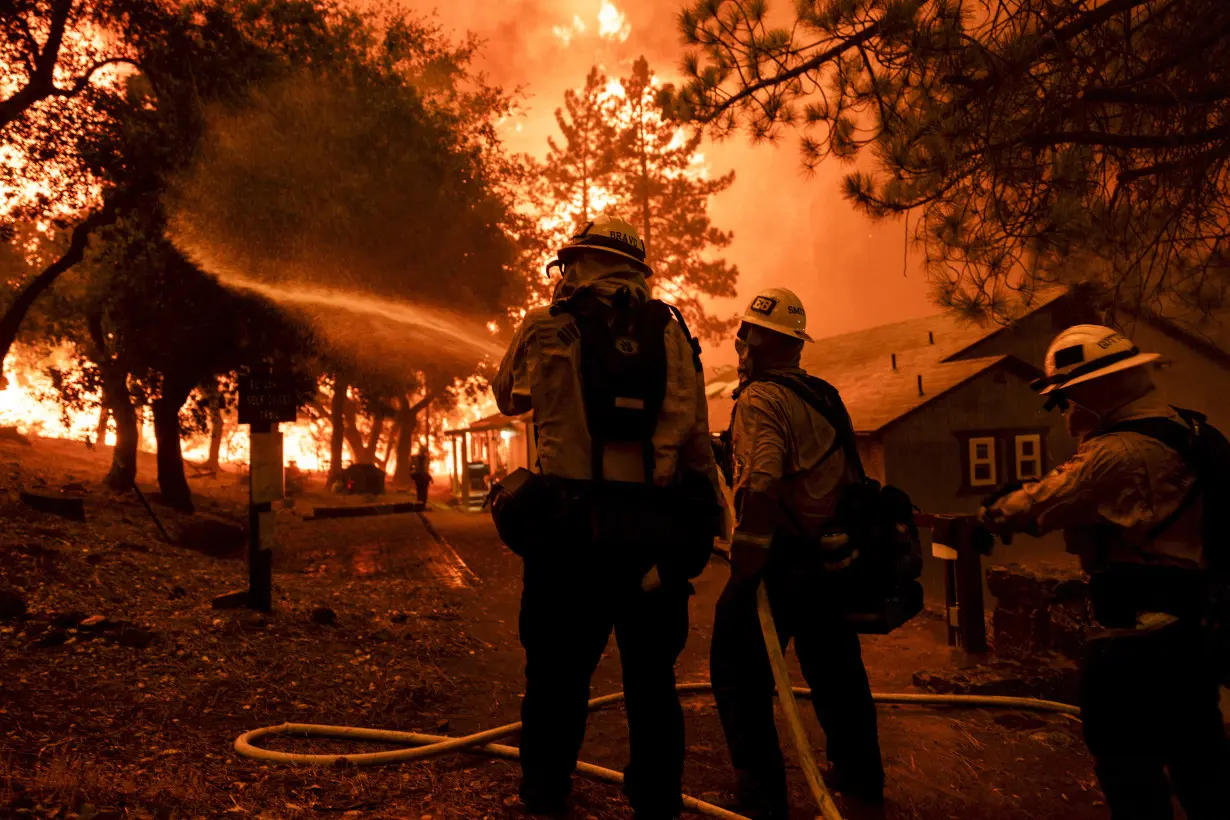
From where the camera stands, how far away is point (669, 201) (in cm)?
3644

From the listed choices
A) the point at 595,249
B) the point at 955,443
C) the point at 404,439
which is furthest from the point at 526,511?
the point at 404,439

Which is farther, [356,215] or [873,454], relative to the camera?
[873,454]

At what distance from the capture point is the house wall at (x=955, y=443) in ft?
53.1

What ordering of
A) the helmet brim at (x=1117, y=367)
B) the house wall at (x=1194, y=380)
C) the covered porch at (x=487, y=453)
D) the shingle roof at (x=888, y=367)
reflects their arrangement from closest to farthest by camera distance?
the helmet brim at (x=1117, y=367) → the shingle roof at (x=888, y=367) → the house wall at (x=1194, y=380) → the covered porch at (x=487, y=453)

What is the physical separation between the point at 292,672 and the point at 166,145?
32.6 ft

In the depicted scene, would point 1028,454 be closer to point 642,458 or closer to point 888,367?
point 888,367

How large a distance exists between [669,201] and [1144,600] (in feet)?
117

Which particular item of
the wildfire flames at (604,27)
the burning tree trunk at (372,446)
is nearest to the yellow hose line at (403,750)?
the burning tree trunk at (372,446)

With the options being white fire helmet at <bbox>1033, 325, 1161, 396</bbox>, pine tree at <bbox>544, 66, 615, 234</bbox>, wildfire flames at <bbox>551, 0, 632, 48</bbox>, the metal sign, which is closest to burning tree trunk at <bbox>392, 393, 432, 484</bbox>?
pine tree at <bbox>544, 66, 615, 234</bbox>

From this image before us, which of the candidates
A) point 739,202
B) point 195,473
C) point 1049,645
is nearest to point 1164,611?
point 1049,645

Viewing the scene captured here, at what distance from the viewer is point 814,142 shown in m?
7.13

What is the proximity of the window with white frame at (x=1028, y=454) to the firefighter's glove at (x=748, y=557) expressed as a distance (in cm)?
1698

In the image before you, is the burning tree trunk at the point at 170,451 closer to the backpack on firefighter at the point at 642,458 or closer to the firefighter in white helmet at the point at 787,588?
the backpack on firefighter at the point at 642,458

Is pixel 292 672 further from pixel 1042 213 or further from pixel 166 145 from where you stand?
pixel 166 145
